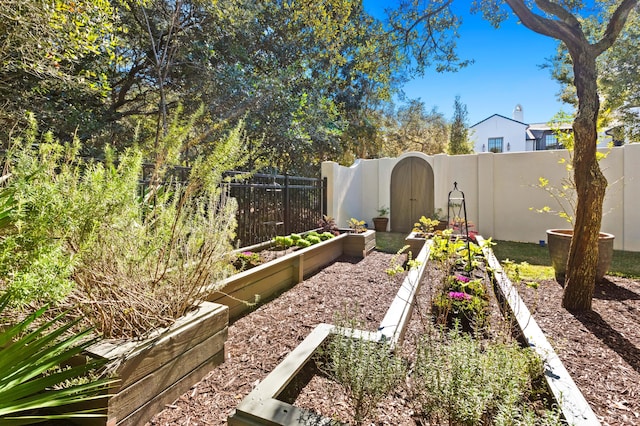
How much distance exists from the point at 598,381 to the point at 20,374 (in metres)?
3.12

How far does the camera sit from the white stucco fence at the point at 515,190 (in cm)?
648

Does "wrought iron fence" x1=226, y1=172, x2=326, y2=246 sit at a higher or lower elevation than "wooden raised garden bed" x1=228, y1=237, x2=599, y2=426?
higher

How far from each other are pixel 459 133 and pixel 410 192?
6.15 metres

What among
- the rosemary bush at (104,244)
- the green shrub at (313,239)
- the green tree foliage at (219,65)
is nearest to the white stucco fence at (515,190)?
the green tree foliage at (219,65)

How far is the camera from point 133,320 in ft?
5.81

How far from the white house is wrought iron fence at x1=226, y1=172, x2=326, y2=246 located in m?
17.9

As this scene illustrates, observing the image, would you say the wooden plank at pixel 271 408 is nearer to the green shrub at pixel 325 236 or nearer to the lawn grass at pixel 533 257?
the lawn grass at pixel 533 257

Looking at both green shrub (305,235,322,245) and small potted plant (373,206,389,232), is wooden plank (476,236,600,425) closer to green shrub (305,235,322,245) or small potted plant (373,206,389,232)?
green shrub (305,235,322,245)

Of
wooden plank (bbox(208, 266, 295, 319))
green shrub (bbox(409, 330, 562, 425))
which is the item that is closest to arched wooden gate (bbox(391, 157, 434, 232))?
wooden plank (bbox(208, 266, 295, 319))

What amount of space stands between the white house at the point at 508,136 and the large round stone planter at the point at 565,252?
18.0 meters

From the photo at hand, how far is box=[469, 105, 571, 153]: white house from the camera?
20578mm

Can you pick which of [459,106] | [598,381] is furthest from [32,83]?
[459,106]

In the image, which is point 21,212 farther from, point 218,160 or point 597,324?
point 597,324

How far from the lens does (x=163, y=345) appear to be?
172cm
